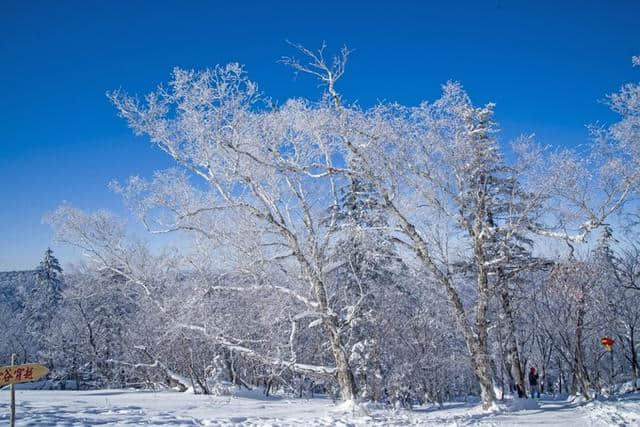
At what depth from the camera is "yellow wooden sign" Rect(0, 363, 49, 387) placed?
5.76m

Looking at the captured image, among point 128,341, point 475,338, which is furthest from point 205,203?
point 128,341

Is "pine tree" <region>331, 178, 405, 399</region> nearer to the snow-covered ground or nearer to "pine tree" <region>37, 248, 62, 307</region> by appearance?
the snow-covered ground

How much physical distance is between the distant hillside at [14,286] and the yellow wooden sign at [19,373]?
266ft

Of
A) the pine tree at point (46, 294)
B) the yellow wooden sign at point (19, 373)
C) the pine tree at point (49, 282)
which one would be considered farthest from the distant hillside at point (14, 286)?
the yellow wooden sign at point (19, 373)

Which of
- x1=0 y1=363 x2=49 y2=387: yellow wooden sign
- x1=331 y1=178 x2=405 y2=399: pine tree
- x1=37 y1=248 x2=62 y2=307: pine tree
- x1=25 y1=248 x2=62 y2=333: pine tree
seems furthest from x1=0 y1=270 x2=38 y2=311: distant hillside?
x1=0 y1=363 x2=49 y2=387: yellow wooden sign

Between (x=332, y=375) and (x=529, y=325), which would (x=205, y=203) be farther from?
(x=529, y=325)

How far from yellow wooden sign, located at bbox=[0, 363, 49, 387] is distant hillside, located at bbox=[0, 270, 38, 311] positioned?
8111 cm

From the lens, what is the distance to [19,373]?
19.3 feet

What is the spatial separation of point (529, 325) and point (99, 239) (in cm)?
2258

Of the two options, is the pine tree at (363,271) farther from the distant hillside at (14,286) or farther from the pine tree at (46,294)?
the distant hillside at (14,286)

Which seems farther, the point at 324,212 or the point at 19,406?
the point at 324,212

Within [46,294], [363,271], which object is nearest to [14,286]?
[46,294]

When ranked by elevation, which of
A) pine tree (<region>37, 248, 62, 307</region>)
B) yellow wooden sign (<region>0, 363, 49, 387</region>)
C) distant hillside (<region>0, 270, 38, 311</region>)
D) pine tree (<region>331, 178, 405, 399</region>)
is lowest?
yellow wooden sign (<region>0, 363, 49, 387</region>)

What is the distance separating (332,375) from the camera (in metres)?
13.2
